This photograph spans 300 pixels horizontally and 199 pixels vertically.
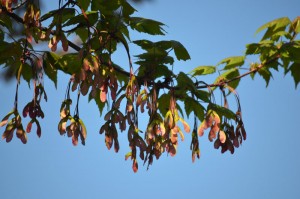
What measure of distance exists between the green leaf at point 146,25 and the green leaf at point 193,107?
1.15 ft

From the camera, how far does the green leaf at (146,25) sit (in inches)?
82.1

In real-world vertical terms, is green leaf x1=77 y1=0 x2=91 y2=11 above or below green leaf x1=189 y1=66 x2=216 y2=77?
above

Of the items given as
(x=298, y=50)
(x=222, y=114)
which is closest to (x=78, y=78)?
(x=222, y=114)

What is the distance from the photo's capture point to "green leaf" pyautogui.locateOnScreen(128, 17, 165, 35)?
2084 mm

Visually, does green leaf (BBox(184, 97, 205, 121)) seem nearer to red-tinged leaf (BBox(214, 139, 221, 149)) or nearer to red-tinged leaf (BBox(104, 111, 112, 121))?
red-tinged leaf (BBox(214, 139, 221, 149))

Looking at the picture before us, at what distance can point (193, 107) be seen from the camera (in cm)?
221

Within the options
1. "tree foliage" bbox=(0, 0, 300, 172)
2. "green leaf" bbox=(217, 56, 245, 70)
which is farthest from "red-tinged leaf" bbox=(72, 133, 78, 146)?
"green leaf" bbox=(217, 56, 245, 70)

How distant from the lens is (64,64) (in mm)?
2098

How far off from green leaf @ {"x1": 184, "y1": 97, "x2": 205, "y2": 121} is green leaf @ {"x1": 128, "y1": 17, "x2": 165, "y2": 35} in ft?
1.15

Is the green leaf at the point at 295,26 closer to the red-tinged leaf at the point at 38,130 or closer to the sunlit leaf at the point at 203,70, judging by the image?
the sunlit leaf at the point at 203,70

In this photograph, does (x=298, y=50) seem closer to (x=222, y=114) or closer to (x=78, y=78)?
(x=222, y=114)

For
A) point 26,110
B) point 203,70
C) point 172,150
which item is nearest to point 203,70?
point 203,70

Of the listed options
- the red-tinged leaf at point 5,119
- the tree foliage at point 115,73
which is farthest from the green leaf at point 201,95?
the red-tinged leaf at point 5,119

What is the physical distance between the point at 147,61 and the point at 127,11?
25 centimetres
